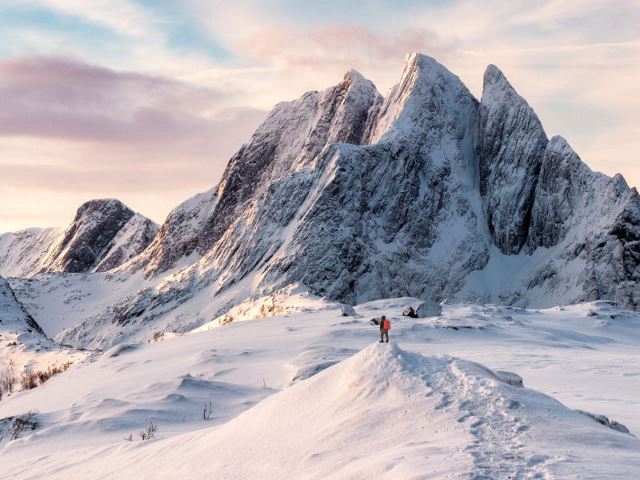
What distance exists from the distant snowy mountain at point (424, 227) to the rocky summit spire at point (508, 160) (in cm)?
16

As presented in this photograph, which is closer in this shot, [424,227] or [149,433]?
[149,433]

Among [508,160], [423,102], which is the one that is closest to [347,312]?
[508,160]

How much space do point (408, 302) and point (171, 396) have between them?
22447 millimetres

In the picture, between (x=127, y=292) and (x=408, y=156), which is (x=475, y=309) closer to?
(x=408, y=156)

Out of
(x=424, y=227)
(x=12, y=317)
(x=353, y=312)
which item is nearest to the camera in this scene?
(x=353, y=312)

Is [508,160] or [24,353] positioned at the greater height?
[508,160]

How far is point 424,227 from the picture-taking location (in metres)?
90.6

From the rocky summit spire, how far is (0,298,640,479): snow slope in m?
74.8

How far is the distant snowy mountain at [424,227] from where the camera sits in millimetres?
80625

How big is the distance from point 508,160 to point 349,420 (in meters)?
92.5

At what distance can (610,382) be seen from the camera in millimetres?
13461

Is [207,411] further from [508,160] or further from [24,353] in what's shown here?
[508,160]

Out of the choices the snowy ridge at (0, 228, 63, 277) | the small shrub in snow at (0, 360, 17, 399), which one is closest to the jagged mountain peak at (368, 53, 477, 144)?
the small shrub in snow at (0, 360, 17, 399)

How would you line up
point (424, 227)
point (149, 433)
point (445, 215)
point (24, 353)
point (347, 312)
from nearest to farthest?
point (149, 433) < point (347, 312) < point (24, 353) < point (424, 227) < point (445, 215)
